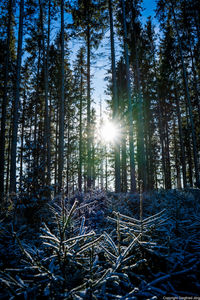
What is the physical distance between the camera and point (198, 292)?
1.27m

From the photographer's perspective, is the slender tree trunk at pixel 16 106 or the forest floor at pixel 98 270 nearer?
the forest floor at pixel 98 270

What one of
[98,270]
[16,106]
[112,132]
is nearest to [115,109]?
[112,132]

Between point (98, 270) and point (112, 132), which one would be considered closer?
point (98, 270)

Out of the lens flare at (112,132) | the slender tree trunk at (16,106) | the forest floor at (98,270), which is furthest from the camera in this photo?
the lens flare at (112,132)

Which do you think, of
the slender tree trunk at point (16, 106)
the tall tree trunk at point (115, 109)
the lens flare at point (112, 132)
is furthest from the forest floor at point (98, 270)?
the tall tree trunk at point (115, 109)

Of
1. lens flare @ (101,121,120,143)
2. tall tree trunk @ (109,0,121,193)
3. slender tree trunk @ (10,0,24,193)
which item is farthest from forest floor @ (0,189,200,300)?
tall tree trunk @ (109,0,121,193)

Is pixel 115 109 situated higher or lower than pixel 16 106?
higher

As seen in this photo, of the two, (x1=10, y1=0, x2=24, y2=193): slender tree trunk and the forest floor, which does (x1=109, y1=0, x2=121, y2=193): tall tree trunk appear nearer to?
(x1=10, y1=0, x2=24, y2=193): slender tree trunk

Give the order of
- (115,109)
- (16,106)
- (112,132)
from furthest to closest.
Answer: (112,132), (115,109), (16,106)

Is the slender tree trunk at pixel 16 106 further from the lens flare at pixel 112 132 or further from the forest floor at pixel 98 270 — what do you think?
the forest floor at pixel 98 270

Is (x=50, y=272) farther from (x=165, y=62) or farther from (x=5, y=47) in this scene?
(x=165, y=62)

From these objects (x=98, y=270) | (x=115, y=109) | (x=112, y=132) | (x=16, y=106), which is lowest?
(x=98, y=270)

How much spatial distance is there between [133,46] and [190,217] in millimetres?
13318

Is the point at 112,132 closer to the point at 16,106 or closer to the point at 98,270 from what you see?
the point at 16,106
